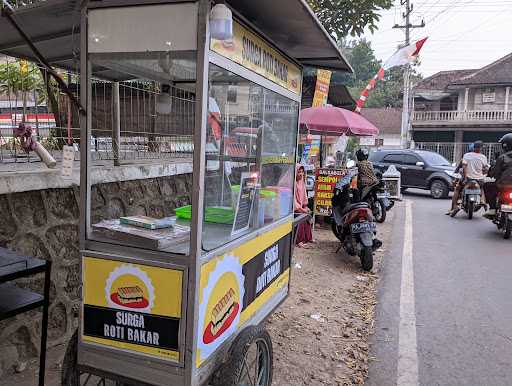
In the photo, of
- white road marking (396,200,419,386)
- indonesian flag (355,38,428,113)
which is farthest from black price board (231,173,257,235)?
indonesian flag (355,38,428,113)

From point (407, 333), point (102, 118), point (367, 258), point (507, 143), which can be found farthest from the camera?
point (507, 143)

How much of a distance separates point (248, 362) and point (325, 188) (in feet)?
18.3

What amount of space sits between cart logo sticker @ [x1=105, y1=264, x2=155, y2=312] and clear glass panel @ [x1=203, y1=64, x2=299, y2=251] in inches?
14.2

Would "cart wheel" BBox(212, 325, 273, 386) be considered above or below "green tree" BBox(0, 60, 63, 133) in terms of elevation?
below

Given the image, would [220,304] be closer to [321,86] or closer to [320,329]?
[320,329]

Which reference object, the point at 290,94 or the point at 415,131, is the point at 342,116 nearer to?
the point at 290,94

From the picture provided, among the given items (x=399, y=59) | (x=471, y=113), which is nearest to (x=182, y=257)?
(x=399, y=59)

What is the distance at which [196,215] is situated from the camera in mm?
2150

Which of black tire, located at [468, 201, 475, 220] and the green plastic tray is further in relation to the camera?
black tire, located at [468, 201, 475, 220]

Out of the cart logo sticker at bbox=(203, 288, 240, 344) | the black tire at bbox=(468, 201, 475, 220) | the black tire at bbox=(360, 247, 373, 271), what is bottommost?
the black tire at bbox=(360, 247, 373, 271)

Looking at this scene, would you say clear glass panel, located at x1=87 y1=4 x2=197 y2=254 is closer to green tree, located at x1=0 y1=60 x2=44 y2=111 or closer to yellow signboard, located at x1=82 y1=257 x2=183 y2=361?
yellow signboard, located at x1=82 y1=257 x2=183 y2=361

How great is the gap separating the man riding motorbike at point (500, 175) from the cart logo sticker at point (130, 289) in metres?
7.50

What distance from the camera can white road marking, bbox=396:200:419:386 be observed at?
10.8ft

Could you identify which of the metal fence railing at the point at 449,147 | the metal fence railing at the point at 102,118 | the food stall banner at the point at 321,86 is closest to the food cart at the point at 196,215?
the metal fence railing at the point at 102,118
